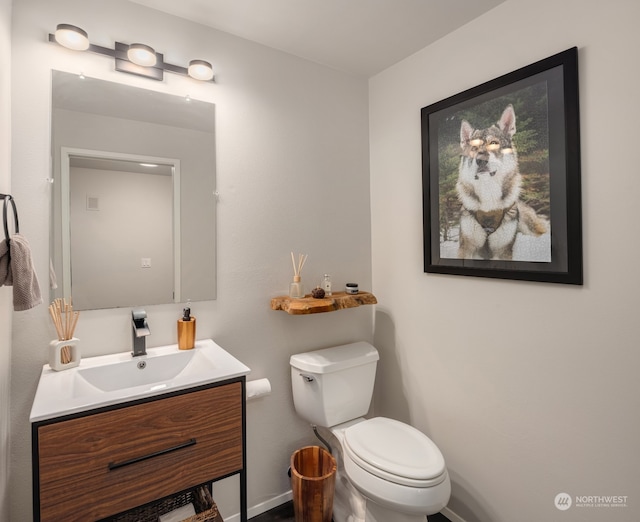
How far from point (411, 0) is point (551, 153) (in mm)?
890

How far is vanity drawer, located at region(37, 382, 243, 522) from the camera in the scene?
3.27ft

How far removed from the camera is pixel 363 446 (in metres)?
1.53

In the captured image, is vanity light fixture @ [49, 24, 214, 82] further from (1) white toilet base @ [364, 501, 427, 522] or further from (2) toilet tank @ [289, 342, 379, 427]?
(1) white toilet base @ [364, 501, 427, 522]

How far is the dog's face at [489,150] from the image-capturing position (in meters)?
1.53

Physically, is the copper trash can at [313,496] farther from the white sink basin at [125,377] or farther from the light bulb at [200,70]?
the light bulb at [200,70]

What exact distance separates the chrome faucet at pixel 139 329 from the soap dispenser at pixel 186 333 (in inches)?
5.7

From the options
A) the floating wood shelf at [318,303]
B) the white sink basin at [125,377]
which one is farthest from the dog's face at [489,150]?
the white sink basin at [125,377]

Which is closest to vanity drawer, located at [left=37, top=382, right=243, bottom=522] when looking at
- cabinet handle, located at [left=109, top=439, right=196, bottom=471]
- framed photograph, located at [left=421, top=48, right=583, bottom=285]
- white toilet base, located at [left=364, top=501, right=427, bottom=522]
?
cabinet handle, located at [left=109, top=439, right=196, bottom=471]

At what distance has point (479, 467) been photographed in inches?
66.2

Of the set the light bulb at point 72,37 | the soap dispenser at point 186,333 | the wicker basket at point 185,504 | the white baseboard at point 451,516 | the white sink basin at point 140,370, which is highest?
the light bulb at point 72,37

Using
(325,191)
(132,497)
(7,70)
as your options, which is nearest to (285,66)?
(325,191)

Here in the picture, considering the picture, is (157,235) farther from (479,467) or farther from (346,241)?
(479,467)

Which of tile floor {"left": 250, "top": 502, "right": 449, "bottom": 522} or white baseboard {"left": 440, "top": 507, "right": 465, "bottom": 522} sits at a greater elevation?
white baseboard {"left": 440, "top": 507, "right": 465, "bottom": 522}

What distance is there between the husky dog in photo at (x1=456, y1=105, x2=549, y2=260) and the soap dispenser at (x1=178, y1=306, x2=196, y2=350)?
4.32ft
